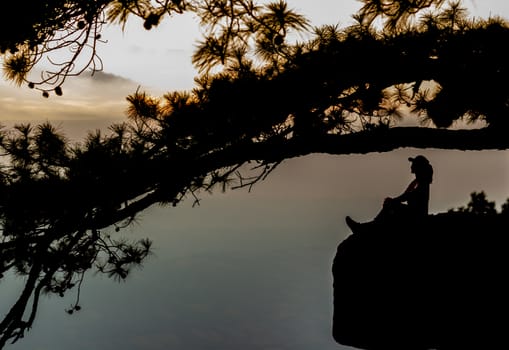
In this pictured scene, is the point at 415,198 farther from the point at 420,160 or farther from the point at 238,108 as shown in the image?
the point at 238,108

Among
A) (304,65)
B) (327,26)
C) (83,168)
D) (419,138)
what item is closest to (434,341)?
(419,138)

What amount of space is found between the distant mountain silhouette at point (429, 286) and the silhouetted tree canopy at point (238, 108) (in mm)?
873

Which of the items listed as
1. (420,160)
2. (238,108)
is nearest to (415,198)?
(420,160)

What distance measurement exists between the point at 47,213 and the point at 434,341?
2809 mm

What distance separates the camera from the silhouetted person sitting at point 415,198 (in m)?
3.57

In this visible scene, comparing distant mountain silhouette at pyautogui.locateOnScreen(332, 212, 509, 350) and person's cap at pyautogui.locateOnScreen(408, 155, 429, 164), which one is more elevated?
person's cap at pyautogui.locateOnScreen(408, 155, 429, 164)

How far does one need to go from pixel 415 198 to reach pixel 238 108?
5.19 feet

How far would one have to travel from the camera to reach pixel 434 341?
11.1ft

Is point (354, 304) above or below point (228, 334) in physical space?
above

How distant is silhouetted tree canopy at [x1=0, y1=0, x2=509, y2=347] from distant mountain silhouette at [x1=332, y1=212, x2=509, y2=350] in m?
0.87

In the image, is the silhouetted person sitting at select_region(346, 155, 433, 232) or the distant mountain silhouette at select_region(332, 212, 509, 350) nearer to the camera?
the distant mountain silhouette at select_region(332, 212, 509, 350)

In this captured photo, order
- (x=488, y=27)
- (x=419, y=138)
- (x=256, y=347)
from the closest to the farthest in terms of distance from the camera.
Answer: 1. (x=419, y=138)
2. (x=488, y=27)
3. (x=256, y=347)

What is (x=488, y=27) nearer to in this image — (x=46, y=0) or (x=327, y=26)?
(x=327, y=26)

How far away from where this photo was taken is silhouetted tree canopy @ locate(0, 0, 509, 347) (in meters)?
2.65
